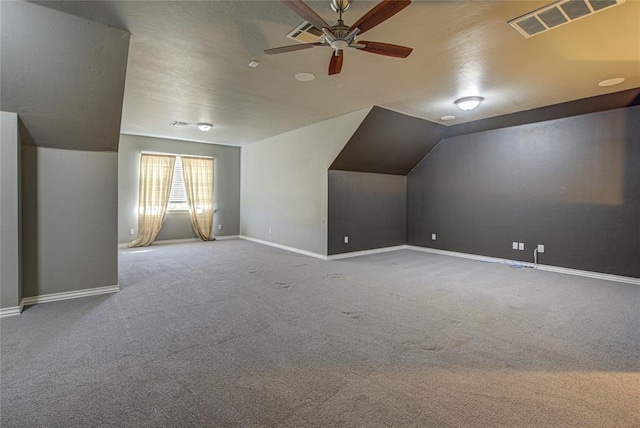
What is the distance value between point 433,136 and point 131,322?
6194 millimetres

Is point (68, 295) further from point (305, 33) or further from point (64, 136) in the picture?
point (305, 33)

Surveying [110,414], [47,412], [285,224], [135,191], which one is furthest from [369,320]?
[135,191]

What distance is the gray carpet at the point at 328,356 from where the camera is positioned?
181 cm

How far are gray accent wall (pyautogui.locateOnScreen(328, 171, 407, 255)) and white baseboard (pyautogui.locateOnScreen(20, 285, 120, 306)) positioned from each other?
3637mm

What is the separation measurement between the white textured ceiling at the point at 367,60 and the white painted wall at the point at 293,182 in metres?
0.68

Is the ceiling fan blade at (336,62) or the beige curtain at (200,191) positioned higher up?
the ceiling fan blade at (336,62)

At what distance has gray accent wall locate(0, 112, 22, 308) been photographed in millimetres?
3178

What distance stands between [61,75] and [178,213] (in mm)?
5587

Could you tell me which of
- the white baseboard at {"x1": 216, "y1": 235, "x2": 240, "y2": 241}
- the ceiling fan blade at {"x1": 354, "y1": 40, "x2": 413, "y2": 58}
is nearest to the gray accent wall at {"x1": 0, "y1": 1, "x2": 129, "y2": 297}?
the ceiling fan blade at {"x1": 354, "y1": 40, "x2": 413, "y2": 58}

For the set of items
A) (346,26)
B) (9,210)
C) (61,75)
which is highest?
(346,26)

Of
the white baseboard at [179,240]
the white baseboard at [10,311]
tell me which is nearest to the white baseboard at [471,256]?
the white baseboard at [179,240]

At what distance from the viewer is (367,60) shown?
Answer: 3.33 meters

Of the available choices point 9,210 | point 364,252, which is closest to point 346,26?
point 9,210

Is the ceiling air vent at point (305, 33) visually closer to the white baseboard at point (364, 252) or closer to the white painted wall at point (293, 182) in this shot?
the white painted wall at point (293, 182)
